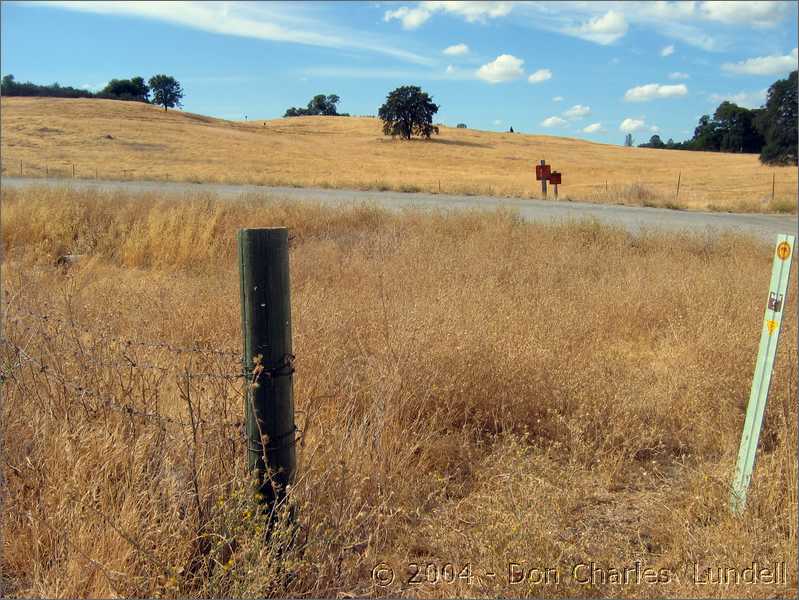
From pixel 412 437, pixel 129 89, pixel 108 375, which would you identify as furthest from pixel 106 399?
pixel 129 89

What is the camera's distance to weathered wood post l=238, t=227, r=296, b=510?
238 cm

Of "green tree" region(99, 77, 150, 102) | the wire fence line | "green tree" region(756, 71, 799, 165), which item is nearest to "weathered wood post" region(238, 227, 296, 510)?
the wire fence line

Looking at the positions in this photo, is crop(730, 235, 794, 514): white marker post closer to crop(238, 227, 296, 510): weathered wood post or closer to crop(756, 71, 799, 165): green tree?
crop(238, 227, 296, 510): weathered wood post

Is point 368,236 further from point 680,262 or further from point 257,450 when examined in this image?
point 257,450

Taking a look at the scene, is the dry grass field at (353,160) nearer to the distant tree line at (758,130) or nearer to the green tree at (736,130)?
the distant tree line at (758,130)

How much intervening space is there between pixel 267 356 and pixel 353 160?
48.3 meters

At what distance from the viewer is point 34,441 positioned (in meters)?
2.86

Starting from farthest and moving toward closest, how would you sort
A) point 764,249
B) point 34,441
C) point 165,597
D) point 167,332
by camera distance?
1. point 764,249
2. point 167,332
3. point 34,441
4. point 165,597

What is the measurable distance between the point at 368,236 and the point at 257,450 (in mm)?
7821

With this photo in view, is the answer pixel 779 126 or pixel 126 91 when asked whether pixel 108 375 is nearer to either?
pixel 779 126

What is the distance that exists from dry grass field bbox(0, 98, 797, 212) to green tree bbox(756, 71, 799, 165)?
1573mm

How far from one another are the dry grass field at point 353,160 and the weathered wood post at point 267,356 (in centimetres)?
1959

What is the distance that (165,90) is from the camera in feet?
Answer: 293

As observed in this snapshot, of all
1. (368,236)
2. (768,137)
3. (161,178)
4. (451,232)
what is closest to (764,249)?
(451,232)
